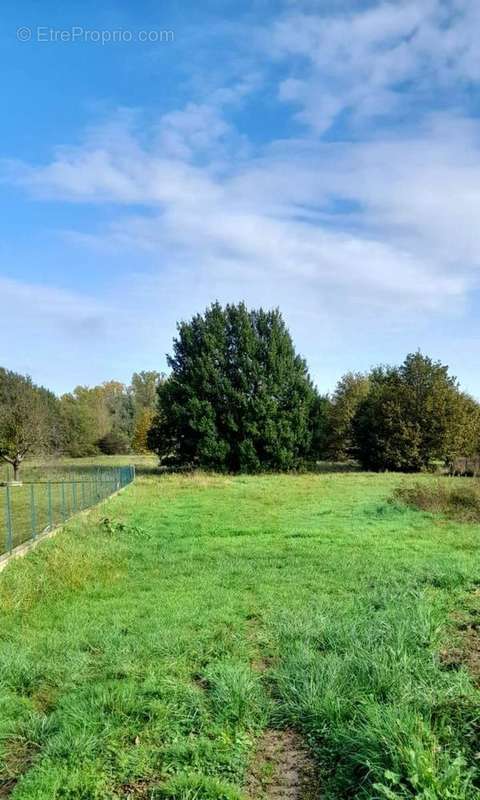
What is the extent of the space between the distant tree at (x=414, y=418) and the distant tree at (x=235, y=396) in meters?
5.11

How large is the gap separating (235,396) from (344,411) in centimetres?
1481

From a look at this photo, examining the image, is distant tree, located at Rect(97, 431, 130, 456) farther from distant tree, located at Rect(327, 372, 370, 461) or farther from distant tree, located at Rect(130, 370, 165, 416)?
distant tree, located at Rect(327, 372, 370, 461)

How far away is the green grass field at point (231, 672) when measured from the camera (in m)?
3.18

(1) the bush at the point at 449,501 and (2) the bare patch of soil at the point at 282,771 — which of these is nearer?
(2) the bare patch of soil at the point at 282,771

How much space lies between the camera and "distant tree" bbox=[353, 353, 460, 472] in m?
39.3

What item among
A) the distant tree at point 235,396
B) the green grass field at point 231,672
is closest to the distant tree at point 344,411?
the distant tree at point 235,396

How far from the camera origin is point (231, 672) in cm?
438

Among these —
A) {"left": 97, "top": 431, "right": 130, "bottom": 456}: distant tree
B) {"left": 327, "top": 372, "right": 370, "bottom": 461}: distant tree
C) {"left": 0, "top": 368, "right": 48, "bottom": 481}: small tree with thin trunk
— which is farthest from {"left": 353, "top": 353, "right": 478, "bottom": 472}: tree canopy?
{"left": 97, "top": 431, "right": 130, "bottom": 456}: distant tree

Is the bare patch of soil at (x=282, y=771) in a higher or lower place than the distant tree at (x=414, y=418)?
lower

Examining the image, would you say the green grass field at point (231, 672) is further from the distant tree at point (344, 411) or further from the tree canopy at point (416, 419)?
the distant tree at point (344, 411)

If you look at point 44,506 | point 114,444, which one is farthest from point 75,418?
point 44,506

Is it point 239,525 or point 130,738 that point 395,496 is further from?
point 130,738

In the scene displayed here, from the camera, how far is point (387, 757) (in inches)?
120

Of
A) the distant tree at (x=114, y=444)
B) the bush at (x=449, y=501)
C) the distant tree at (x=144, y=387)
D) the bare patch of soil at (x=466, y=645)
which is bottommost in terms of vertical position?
the bush at (x=449, y=501)
